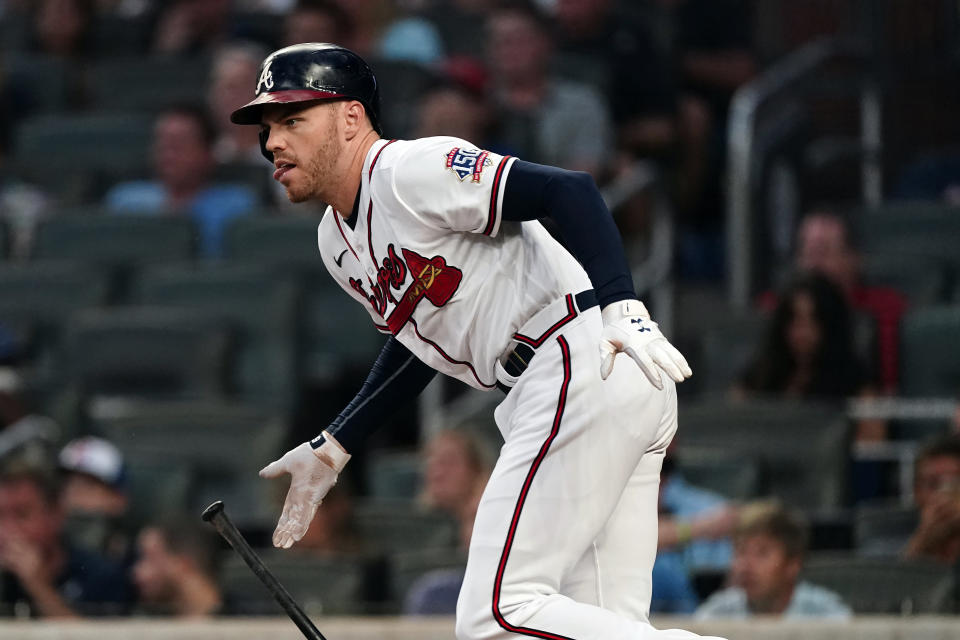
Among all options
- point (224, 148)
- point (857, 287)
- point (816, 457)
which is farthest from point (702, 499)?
point (224, 148)

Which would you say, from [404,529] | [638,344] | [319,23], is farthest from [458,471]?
[319,23]

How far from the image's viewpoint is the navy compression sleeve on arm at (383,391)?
3.60m

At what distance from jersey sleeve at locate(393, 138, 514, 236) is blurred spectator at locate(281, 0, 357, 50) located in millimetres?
5636

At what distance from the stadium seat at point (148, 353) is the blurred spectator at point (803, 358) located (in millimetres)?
2268

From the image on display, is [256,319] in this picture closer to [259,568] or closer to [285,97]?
[259,568]

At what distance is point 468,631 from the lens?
10.1 ft

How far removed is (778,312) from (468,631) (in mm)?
3829

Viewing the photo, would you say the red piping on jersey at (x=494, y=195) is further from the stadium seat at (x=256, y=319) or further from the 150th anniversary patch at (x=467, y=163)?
the stadium seat at (x=256, y=319)

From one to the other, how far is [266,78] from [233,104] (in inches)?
211

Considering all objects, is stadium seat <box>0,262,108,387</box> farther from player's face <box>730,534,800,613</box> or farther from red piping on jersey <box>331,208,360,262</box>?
red piping on jersey <box>331,208,360,262</box>

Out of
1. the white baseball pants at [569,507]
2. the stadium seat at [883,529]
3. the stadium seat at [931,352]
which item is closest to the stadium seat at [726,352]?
the stadium seat at [931,352]

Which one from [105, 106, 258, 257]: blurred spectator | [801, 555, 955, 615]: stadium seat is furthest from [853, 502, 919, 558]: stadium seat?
[105, 106, 258, 257]: blurred spectator

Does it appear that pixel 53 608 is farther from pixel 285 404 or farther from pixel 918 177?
pixel 918 177

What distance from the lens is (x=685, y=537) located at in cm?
565
